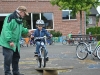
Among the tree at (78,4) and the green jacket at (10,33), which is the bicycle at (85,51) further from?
the tree at (78,4)

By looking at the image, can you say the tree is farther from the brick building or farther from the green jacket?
the green jacket

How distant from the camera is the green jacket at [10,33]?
7.10 m

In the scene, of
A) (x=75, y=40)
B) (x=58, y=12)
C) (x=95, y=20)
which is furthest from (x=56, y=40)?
(x=95, y=20)

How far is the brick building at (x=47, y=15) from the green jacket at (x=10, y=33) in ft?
83.3

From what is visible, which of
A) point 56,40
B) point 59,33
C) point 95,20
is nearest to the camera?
point 56,40

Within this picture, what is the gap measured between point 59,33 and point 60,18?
1972 millimetres

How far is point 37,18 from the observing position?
33094 millimetres

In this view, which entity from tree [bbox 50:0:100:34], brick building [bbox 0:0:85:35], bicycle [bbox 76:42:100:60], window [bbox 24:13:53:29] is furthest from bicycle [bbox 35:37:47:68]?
brick building [bbox 0:0:85:35]

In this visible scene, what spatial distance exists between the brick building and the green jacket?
25405 millimetres

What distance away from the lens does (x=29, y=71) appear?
8.86 metres

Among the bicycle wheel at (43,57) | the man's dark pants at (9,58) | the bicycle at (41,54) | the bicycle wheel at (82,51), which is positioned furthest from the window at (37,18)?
the man's dark pants at (9,58)

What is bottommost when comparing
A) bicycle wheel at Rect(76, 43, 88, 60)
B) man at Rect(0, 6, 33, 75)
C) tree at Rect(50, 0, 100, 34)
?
bicycle wheel at Rect(76, 43, 88, 60)

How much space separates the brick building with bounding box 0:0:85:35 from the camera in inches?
1288

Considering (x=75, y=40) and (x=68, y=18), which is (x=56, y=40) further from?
(x=75, y=40)
